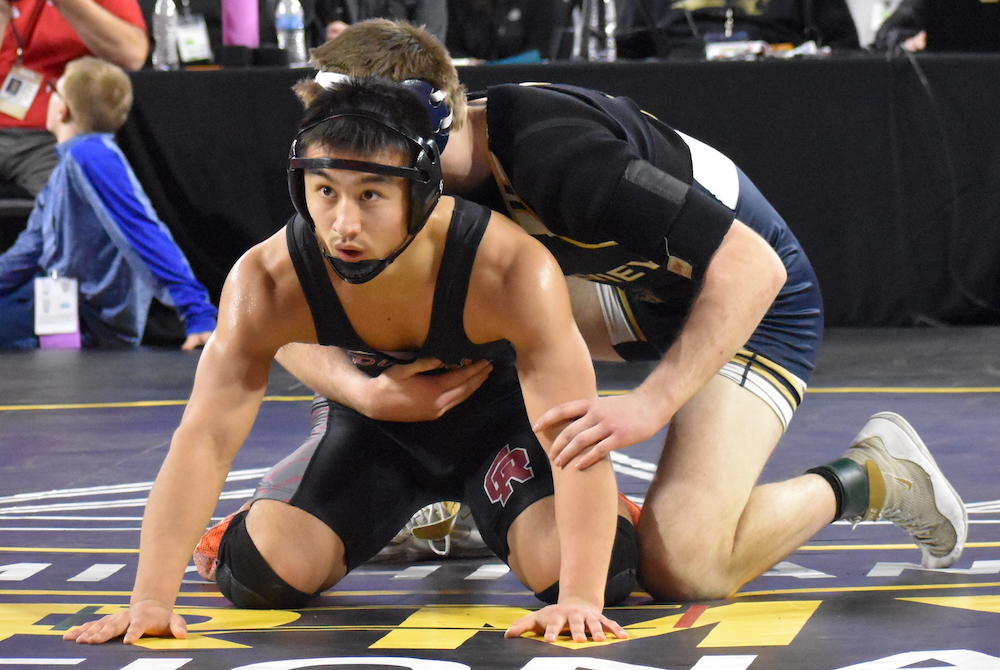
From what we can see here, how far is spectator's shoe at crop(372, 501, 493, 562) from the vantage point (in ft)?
7.48

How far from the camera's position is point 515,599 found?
1996mm

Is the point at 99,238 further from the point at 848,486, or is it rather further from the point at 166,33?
the point at 848,486

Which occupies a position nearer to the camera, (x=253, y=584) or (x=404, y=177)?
(x=404, y=177)

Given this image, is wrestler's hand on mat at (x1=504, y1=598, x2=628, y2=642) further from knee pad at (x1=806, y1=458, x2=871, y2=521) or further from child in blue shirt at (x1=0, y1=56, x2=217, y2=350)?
child in blue shirt at (x1=0, y1=56, x2=217, y2=350)

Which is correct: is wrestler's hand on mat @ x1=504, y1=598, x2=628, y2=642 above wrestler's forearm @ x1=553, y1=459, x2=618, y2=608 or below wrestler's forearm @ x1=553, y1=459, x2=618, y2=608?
below

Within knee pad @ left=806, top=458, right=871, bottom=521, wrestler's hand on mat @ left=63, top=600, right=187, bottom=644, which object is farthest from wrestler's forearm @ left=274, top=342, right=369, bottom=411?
knee pad @ left=806, top=458, right=871, bottom=521

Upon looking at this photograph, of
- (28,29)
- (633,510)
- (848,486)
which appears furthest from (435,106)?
(28,29)

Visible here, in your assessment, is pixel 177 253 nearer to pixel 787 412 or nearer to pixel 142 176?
pixel 142 176

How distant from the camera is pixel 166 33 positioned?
5258mm

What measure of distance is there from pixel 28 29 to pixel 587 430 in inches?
161

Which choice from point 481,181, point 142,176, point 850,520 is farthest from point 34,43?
point 850,520

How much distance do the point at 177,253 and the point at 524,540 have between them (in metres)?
3.14

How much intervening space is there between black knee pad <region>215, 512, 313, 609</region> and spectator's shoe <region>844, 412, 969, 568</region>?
104cm

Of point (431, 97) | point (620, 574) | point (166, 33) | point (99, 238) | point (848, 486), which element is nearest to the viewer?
point (431, 97)
